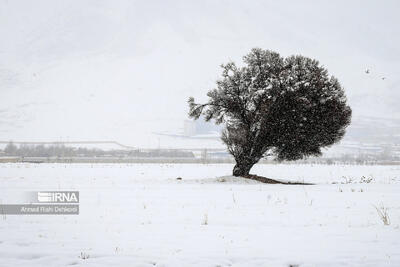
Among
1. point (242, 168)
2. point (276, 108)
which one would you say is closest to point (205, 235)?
point (276, 108)

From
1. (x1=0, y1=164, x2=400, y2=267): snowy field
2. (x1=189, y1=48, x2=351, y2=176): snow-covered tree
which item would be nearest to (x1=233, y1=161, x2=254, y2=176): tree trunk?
(x1=189, y1=48, x2=351, y2=176): snow-covered tree

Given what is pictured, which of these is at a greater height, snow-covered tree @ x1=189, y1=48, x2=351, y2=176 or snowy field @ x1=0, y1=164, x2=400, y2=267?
snow-covered tree @ x1=189, y1=48, x2=351, y2=176

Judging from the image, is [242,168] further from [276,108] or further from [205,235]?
[205,235]

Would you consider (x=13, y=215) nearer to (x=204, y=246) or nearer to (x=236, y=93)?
(x=204, y=246)

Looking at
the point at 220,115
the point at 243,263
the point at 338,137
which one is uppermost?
the point at 220,115

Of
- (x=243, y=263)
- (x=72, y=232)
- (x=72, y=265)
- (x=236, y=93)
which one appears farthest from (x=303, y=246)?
(x=236, y=93)

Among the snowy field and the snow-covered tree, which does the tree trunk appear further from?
the snowy field

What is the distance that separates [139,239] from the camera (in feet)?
32.2

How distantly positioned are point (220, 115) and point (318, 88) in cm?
788

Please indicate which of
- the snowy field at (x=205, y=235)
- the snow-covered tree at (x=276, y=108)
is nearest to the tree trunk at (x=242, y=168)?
the snow-covered tree at (x=276, y=108)

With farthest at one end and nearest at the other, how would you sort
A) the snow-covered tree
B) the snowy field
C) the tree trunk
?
the tree trunk, the snow-covered tree, the snowy field

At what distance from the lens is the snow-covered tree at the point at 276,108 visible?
91.5ft

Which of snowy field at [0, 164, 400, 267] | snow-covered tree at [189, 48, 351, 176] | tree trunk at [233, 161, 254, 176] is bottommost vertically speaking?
snowy field at [0, 164, 400, 267]

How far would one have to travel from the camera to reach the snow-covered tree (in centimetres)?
2789
